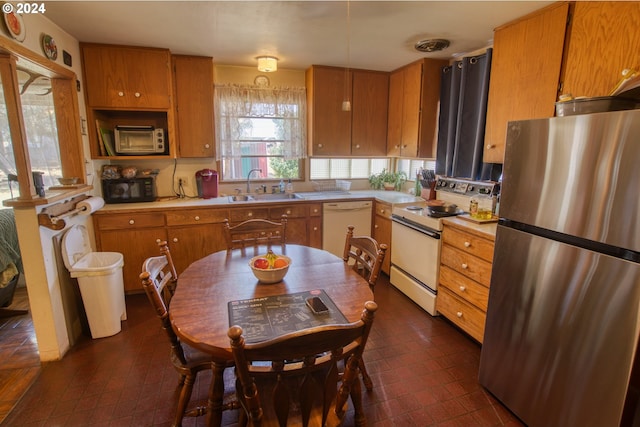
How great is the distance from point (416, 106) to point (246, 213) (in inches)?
83.4

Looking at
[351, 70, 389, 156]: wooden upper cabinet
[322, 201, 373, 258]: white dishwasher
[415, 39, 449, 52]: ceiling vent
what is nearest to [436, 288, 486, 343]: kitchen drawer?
[322, 201, 373, 258]: white dishwasher

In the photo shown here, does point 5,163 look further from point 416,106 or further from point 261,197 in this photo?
point 416,106

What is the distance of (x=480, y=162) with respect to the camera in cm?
285

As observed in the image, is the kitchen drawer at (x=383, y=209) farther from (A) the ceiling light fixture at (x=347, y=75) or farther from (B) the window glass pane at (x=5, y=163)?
(B) the window glass pane at (x=5, y=163)

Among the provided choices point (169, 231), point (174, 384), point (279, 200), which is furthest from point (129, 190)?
point (174, 384)

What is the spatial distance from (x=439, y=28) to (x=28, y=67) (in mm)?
3003

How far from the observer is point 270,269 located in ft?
5.52

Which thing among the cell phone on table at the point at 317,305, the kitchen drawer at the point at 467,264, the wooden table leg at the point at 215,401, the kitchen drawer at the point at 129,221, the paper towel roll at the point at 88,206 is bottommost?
the wooden table leg at the point at 215,401

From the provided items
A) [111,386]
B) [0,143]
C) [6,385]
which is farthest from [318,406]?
[0,143]

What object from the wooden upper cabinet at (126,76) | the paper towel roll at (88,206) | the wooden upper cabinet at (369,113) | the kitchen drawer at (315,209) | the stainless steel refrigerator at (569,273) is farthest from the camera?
the wooden upper cabinet at (369,113)

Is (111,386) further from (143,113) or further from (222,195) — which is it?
(143,113)

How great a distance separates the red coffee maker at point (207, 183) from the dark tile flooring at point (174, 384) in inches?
56.1

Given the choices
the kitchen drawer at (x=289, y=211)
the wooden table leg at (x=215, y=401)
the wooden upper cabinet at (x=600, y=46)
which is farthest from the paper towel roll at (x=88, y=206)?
the wooden upper cabinet at (x=600, y=46)

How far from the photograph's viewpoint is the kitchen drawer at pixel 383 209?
350cm
